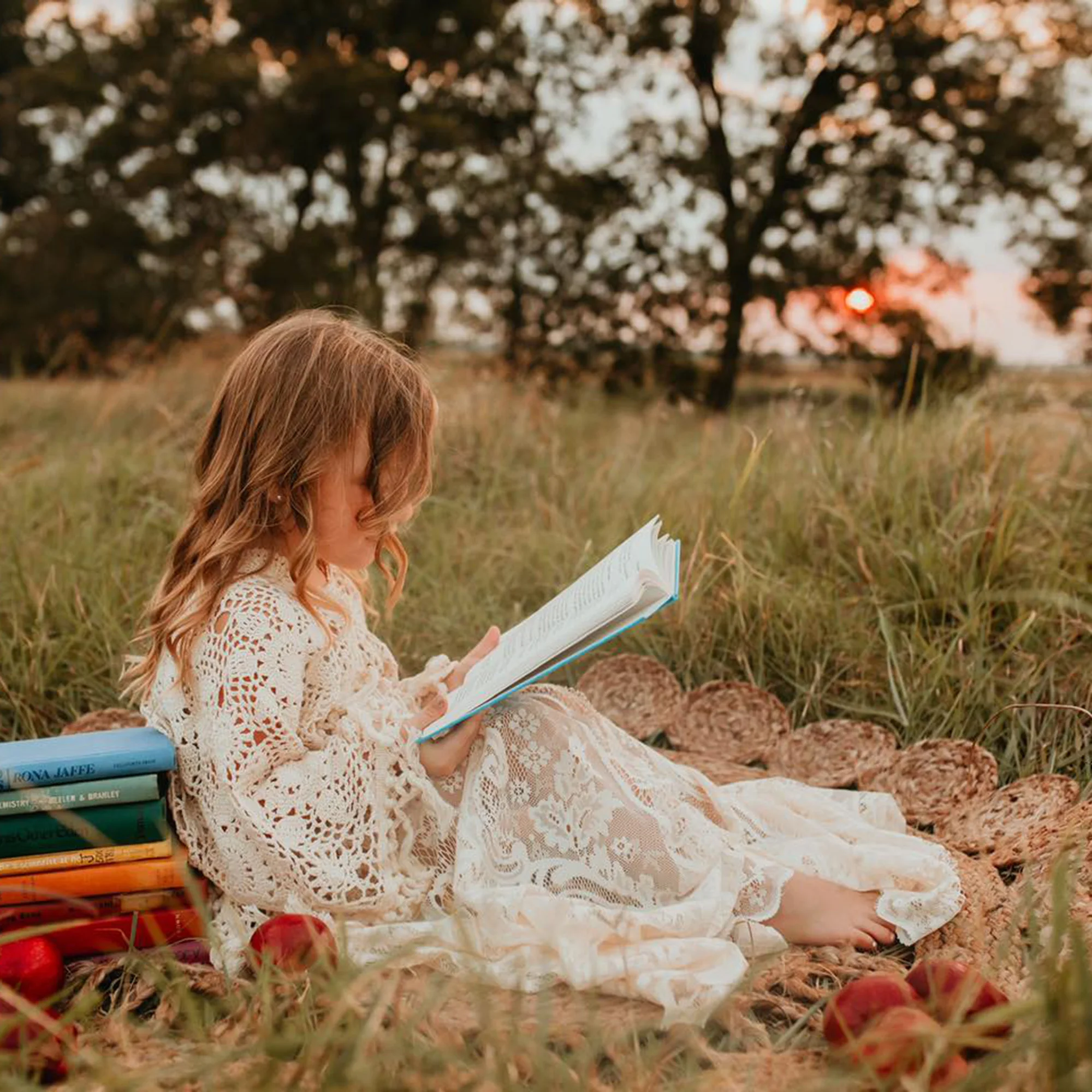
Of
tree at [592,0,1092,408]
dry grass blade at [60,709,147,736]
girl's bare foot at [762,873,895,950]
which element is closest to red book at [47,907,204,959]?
dry grass blade at [60,709,147,736]

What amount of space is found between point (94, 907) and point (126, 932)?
8 cm

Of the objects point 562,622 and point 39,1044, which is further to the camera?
point 562,622

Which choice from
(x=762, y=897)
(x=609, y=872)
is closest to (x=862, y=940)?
(x=762, y=897)

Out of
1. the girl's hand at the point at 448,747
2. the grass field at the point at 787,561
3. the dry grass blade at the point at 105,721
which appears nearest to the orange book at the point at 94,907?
the girl's hand at the point at 448,747

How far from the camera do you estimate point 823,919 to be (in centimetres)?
196

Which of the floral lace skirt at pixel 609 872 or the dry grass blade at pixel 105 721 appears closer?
the floral lace skirt at pixel 609 872

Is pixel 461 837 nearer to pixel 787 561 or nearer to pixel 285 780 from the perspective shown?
pixel 285 780

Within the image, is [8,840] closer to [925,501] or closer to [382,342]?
[382,342]

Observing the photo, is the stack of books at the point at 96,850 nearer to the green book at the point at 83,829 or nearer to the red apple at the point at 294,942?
the green book at the point at 83,829

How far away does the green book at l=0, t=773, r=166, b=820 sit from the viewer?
177 centimetres

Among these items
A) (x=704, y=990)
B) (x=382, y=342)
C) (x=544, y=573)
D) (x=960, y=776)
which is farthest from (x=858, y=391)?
(x=704, y=990)

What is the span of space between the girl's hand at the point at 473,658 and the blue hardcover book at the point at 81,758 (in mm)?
571

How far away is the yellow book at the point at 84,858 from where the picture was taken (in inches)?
71.6

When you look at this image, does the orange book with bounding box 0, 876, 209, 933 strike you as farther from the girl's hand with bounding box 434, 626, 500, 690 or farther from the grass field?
the grass field
